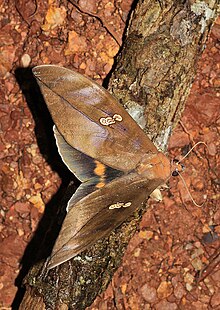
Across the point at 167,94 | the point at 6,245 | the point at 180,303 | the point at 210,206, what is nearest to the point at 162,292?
the point at 180,303

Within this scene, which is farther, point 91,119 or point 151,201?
point 151,201

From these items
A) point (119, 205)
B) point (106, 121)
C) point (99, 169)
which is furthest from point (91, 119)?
point (119, 205)

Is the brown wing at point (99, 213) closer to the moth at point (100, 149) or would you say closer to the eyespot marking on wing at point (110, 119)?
the moth at point (100, 149)

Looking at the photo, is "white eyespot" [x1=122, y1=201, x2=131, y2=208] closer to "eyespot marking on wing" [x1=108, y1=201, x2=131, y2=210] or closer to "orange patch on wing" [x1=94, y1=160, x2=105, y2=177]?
"eyespot marking on wing" [x1=108, y1=201, x2=131, y2=210]

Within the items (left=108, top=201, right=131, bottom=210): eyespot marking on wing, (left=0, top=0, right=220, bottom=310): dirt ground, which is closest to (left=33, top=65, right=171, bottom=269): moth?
(left=108, top=201, right=131, bottom=210): eyespot marking on wing

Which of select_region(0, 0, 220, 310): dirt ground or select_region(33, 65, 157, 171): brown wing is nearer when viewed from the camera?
select_region(33, 65, 157, 171): brown wing

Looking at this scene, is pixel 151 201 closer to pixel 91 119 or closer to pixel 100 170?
pixel 100 170

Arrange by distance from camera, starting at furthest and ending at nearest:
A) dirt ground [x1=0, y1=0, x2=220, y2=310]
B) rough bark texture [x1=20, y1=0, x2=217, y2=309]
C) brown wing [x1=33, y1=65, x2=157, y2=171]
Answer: dirt ground [x1=0, y1=0, x2=220, y2=310], rough bark texture [x1=20, y1=0, x2=217, y2=309], brown wing [x1=33, y1=65, x2=157, y2=171]

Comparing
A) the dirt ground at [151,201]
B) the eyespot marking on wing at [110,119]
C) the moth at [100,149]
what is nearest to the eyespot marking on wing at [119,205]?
the moth at [100,149]
